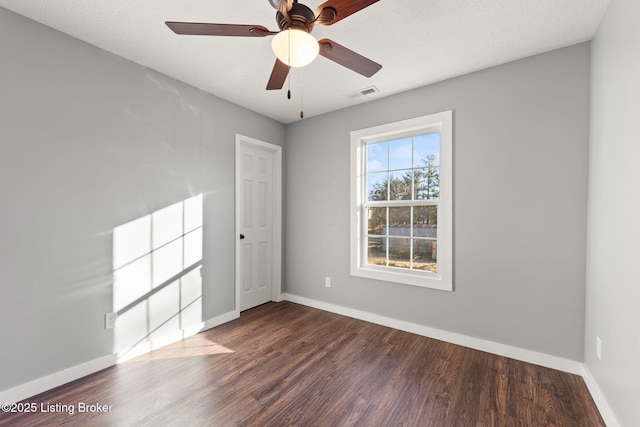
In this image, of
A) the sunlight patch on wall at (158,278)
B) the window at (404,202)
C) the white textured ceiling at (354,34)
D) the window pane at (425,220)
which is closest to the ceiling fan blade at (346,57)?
the white textured ceiling at (354,34)

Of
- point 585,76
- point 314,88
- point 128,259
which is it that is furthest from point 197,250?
point 585,76

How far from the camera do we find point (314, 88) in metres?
2.92

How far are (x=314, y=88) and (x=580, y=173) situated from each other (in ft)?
8.08

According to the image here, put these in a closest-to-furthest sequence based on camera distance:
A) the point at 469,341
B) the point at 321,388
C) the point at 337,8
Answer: the point at 337,8
the point at 321,388
the point at 469,341

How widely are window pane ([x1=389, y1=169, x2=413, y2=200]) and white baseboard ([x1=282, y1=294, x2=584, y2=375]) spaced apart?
4.57 feet

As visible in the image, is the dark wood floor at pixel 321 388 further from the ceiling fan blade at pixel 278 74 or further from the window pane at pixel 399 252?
the ceiling fan blade at pixel 278 74

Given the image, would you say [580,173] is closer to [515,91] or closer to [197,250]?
[515,91]

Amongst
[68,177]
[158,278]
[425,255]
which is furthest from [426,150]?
[68,177]

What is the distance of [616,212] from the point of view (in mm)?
1593

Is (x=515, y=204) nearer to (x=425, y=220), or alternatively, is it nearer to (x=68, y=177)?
(x=425, y=220)

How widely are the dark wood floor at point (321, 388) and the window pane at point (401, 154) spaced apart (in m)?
1.88

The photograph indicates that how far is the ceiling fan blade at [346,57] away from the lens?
5.07ft

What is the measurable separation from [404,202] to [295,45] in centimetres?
214

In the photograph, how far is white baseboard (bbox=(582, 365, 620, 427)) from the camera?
5.19 feet
